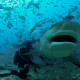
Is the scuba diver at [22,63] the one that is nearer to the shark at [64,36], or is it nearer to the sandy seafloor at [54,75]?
the sandy seafloor at [54,75]

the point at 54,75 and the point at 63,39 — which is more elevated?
the point at 63,39

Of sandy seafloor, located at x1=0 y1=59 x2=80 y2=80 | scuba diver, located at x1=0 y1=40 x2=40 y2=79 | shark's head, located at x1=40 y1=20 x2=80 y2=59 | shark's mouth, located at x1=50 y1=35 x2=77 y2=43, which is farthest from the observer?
sandy seafloor, located at x1=0 y1=59 x2=80 y2=80

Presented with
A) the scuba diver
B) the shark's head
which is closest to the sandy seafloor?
the scuba diver

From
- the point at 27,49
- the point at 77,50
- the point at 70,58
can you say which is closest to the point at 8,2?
the point at 77,50

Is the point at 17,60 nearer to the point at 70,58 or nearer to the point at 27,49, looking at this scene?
the point at 27,49

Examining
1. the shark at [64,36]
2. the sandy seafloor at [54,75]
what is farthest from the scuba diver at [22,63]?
the shark at [64,36]

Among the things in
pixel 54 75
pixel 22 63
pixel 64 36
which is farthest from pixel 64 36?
pixel 54 75

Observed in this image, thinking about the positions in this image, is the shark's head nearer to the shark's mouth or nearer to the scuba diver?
the shark's mouth

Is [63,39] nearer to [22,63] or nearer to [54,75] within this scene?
[22,63]

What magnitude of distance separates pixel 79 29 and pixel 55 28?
489 millimetres

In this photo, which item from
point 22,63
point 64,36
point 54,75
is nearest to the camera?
point 64,36

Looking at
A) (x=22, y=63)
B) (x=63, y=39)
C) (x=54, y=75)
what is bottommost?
(x=54, y=75)

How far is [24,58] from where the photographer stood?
4531 mm

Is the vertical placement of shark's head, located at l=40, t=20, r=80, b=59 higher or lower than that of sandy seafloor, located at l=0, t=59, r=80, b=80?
higher
